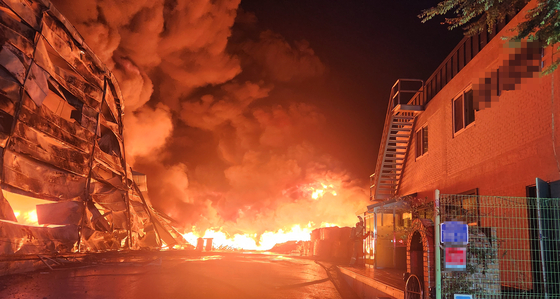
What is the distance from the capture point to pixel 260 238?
108ft

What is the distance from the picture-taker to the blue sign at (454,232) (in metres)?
5.77

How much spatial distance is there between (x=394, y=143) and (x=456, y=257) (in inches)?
516

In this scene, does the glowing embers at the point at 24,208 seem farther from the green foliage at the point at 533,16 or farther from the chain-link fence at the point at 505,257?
the green foliage at the point at 533,16

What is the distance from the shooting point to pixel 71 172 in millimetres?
15203

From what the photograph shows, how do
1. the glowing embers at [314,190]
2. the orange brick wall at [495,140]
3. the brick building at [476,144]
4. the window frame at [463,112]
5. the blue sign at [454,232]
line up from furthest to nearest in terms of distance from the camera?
the glowing embers at [314,190] → the window frame at [463,112] → the orange brick wall at [495,140] → the brick building at [476,144] → the blue sign at [454,232]

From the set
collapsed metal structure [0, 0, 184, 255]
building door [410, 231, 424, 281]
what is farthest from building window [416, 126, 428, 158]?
collapsed metal structure [0, 0, 184, 255]

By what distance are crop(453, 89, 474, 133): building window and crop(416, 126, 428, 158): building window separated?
2.79 m

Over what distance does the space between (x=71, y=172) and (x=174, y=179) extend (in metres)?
17.2

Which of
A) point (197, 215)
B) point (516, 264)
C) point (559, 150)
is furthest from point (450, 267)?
point (197, 215)

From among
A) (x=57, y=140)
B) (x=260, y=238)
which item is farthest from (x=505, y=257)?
(x=260, y=238)

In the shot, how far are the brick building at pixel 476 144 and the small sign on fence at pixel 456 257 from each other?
33 centimetres

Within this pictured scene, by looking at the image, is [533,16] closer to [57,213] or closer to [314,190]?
[57,213]

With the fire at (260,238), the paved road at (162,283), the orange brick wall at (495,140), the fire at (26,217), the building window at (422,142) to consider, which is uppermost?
the building window at (422,142)

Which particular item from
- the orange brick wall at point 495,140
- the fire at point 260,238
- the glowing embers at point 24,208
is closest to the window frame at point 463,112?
the orange brick wall at point 495,140
